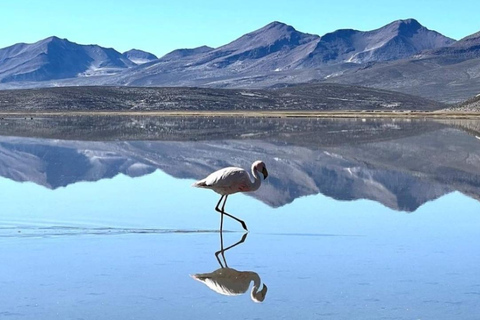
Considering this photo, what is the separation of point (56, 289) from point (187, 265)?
69.3 inches

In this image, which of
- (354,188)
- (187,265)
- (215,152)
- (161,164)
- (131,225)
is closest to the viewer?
(187,265)

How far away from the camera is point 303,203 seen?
15.4m

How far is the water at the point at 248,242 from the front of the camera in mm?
8156

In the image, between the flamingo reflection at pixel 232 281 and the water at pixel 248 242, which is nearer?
the water at pixel 248 242

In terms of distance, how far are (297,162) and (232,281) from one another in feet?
50.6

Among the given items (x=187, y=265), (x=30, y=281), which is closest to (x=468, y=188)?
(x=187, y=265)

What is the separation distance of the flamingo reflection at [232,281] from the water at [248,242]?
0.24ft

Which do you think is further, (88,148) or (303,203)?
(88,148)

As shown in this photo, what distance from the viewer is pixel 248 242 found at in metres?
11.4

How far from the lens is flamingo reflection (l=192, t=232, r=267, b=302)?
28.3ft

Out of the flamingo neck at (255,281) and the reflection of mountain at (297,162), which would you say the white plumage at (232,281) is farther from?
the reflection of mountain at (297,162)

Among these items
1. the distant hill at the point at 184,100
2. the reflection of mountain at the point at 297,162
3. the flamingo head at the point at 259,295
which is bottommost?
the flamingo head at the point at 259,295

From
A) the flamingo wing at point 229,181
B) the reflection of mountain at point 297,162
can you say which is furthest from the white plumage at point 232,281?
the reflection of mountain at point 297,162

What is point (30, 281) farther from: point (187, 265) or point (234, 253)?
point (234, 253)
